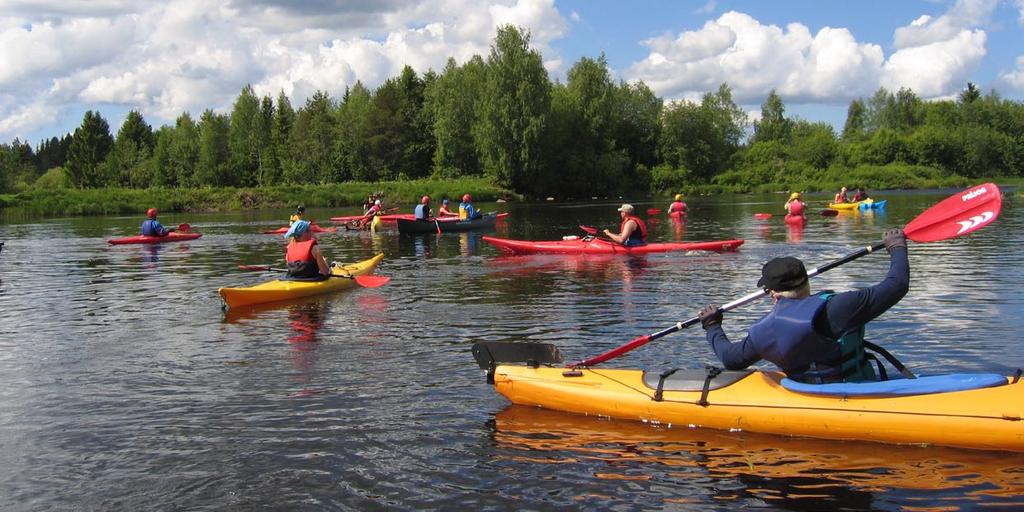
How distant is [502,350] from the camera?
25.0ft

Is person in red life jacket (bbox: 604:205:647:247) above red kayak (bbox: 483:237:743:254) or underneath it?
above

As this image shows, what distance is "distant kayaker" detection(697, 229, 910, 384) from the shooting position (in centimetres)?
581

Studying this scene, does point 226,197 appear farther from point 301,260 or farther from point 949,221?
point 949,221

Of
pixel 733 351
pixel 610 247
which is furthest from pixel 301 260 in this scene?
pixel 733 351

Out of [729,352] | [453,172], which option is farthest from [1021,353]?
[453,172]

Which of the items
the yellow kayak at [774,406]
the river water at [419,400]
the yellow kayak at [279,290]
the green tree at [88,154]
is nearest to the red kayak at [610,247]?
the river water at [419,400]

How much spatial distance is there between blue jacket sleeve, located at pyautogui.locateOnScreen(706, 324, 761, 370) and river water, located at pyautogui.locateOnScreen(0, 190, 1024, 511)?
55cm

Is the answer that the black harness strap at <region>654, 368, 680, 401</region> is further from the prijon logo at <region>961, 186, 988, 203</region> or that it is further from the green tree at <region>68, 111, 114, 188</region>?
the green tree at <region>68, 111, 114, 188</region>

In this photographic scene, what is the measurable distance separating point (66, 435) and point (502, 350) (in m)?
3.68

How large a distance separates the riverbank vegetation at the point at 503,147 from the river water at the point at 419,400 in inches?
1750

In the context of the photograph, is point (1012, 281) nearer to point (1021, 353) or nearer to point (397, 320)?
point (1021, 353)

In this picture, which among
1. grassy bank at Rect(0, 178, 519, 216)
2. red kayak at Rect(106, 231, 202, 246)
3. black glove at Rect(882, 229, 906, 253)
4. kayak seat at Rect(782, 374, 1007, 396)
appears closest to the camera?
kayak seat at Rect(782, 374, 1007, 396)

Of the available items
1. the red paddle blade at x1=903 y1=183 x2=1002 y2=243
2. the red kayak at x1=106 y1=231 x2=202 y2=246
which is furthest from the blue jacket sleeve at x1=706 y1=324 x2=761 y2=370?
the red kayak at x1=106 y1=231 x2=202 y2=246

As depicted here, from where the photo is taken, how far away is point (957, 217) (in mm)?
7570
